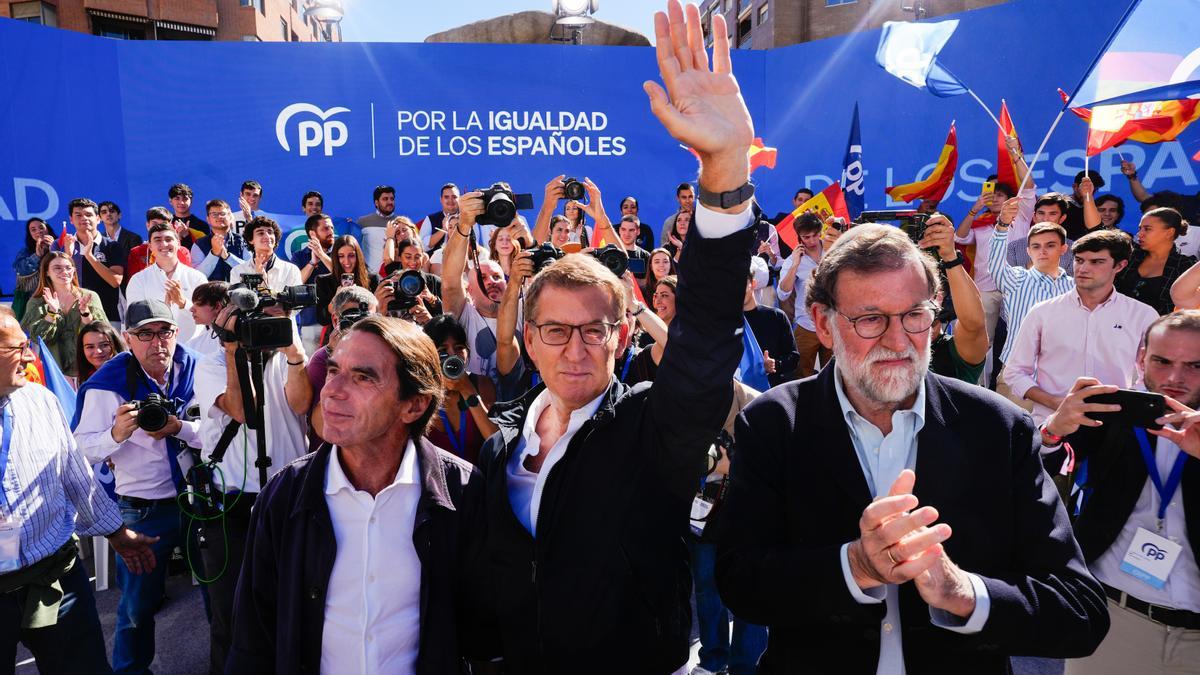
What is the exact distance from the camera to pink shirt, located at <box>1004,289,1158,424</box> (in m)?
3.68

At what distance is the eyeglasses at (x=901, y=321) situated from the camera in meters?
1.59

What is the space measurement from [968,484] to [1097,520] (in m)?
1.08

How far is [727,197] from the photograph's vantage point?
4.61 ft

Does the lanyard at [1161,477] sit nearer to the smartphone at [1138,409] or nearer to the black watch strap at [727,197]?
the smartphone at [1138,409]

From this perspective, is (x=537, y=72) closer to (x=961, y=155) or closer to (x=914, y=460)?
(x=961, y=155)

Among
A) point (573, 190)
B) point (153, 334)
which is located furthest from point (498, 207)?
point (153, 334)

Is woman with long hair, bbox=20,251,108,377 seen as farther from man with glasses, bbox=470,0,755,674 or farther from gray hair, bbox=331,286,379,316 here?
man with glasses, bbox=470,0,755,674

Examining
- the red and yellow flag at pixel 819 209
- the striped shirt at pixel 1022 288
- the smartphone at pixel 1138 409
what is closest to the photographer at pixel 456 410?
the smartphone at pixel 1138 409

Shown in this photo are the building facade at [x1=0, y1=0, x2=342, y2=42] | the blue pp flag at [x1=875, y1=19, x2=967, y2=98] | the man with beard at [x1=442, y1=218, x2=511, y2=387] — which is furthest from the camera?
the building facade at [x1=0, y1=0, x2=342, y2=42]

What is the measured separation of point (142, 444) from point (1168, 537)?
399 cm

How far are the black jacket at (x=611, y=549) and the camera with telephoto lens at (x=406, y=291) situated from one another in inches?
73.9

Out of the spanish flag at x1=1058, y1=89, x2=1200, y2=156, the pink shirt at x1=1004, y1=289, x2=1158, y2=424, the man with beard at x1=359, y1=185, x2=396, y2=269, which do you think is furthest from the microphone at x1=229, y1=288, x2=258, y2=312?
the spanish flag at x1=1058, y1=89, x2=1200, y2=156

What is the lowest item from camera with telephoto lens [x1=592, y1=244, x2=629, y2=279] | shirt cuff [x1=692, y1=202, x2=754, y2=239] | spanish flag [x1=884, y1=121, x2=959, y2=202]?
shirt cuff [x1=692, y1=202, x2=754, y2=239]

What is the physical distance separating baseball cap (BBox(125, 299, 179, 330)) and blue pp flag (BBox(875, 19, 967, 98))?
811 cm
